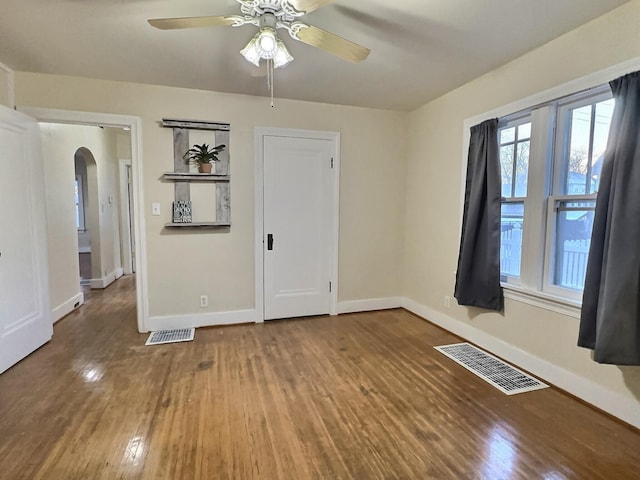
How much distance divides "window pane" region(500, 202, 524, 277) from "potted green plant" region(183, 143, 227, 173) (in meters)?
2.76

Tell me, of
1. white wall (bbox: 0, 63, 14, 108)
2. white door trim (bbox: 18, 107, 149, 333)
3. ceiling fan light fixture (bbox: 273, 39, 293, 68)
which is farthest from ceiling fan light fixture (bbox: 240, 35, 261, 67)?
white wall (bbox: 0, 63, 14, 108)

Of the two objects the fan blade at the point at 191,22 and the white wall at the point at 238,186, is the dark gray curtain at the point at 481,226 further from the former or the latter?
the fan blade at the point at 191,22

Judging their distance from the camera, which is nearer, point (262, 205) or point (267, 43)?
point (267, 43)

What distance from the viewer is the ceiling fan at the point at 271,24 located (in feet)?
5.60

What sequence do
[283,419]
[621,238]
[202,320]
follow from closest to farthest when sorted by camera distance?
[621,238]
[283,419]
[202,320]

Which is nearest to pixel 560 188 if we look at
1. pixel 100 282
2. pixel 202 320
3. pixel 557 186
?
pixel 557 186

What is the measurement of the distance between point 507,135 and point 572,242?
3.48 ft

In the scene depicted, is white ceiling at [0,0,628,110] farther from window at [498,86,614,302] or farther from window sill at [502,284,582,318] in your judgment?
window sill at [502,284,582,318]

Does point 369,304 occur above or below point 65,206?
below

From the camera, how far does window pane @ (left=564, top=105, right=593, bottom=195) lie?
229 cm

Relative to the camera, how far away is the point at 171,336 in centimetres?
329

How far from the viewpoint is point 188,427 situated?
1.93m

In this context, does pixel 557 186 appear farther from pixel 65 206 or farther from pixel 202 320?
pixel 65 206

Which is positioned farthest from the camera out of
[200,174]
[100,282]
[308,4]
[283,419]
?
[100,282]
